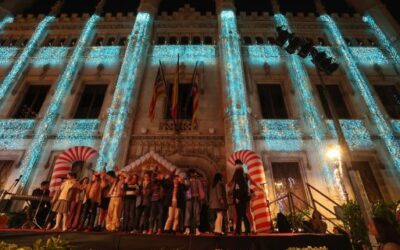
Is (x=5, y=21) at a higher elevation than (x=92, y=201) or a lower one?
higher

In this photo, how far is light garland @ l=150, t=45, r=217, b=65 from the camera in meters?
16.9

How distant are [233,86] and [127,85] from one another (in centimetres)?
595

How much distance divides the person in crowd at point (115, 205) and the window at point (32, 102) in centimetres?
971

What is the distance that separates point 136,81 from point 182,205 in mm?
9476

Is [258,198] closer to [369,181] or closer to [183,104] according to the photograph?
[369,181]

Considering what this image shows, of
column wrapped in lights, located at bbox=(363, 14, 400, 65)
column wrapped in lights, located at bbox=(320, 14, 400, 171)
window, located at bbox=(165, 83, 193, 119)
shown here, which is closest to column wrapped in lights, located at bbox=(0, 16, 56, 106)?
window, located at bbox=(165, 83, 193, 119)

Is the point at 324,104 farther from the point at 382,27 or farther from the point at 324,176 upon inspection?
the point at 382,27

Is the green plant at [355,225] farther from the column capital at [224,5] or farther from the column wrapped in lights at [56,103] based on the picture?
the column capital at [224,5]

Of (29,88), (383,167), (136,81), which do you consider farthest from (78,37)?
(383,167)

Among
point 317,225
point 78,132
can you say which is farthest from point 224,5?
point 317,225

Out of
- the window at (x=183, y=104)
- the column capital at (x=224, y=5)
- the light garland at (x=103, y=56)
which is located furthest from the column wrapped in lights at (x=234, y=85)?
the light garland at (x=103, y=56)

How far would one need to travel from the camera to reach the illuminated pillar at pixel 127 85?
12.6 meters

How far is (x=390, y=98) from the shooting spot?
1521 centimetres

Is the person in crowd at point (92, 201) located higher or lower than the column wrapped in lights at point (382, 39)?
lower
